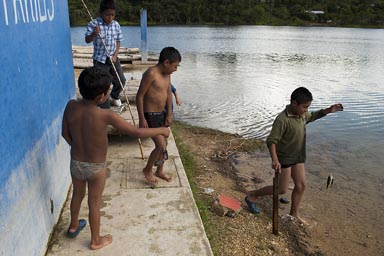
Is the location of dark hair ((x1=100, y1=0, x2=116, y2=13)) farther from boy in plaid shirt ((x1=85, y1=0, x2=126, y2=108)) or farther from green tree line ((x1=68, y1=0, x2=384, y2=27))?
green tree line ((x1=68, y1=0, x2=384, y2=27))

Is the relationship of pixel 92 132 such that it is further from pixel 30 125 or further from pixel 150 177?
pixel 150 177

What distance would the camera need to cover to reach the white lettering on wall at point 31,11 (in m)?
2.35

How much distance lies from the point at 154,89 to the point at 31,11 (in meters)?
1.41

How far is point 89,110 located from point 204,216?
195 centimetres

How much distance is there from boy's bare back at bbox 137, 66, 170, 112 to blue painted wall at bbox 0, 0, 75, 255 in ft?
2.74

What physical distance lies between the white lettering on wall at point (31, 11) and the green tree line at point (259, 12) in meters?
58.4

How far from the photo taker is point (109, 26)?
5156 mm

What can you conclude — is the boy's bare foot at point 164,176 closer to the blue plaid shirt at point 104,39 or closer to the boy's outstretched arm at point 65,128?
the boy's outstretched arm at point 65,128

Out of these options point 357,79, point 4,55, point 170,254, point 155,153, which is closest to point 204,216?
point 155,153

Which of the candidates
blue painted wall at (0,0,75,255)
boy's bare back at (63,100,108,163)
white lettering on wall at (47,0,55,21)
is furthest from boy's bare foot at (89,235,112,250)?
white lettering on wall at (47,0,55,21)

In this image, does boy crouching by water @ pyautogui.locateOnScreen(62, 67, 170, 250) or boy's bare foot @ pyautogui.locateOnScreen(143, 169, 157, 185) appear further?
boy's bare foot @ pyautogui.locateOnScreen(143, 169, 157, 185)

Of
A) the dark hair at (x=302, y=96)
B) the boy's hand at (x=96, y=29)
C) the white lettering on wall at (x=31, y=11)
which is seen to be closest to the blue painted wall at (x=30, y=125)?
the white lettering on wall at (x=31, y=11)

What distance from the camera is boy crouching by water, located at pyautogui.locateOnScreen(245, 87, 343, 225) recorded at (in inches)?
144

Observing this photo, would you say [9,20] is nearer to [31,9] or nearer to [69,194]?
[31,9]
